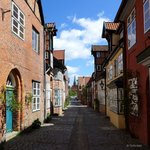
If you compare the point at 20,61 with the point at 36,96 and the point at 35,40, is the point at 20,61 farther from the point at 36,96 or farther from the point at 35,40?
the point at 35,40

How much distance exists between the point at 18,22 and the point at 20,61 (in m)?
1.92

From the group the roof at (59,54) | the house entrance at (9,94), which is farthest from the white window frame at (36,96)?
the roof at (59,54)

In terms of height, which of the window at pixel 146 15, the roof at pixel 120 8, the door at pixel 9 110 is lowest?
the door at pixel 9 110

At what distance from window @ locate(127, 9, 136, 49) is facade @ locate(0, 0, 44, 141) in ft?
17.9

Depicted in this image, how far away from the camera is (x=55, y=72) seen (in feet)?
106

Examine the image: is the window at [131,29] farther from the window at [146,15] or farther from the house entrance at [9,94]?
the house entrance at [9,94]

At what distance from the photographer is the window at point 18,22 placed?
14.7 meters

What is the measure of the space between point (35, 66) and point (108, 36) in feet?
29.0

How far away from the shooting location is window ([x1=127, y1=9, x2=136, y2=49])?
1434cm

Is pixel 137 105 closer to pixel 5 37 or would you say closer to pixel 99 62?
pixel 5 37

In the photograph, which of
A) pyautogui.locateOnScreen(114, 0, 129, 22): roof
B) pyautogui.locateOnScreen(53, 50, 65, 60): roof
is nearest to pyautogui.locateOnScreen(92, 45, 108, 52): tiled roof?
pyautogui.locateOnScreen(53, 50, 65, 60): roof

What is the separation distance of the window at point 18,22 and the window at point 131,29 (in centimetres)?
548

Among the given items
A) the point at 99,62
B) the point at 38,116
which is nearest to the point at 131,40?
the point at 38,116

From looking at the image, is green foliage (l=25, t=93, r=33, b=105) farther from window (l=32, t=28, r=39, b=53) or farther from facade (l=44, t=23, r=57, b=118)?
facade (l=44, t=23, r=57, b=118)
